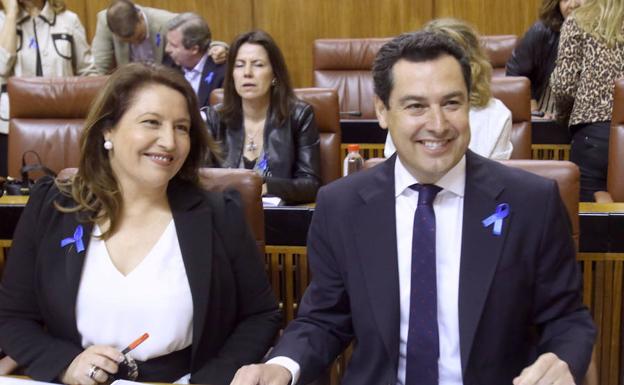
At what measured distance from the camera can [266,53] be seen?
346cm

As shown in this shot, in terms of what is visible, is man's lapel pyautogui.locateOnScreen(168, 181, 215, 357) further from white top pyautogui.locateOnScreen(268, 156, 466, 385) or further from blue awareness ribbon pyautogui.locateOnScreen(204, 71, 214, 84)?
blue awareness ribbon pyautogui.locateOnScreen(204, 71, 214, 84)

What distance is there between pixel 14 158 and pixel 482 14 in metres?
3.94

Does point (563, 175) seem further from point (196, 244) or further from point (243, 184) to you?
point (196, 244)

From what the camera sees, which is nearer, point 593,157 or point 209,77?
point 593,157

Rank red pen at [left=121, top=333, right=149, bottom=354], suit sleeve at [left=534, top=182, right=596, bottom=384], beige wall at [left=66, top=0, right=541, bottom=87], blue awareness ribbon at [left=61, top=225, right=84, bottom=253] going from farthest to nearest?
1. beige wall at [left=66, top=0, right=541, bottom=87]
2. blue awareness ribbon at [left=61, top=225, right=84, bottom=253]
3. red pen at [left=121, top=333, right=149, bottom=354]
4. suit sleeve at [left=534, top=182, right=596, bottom=384]

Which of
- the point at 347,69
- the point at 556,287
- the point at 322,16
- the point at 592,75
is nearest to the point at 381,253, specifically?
the point at 556,287

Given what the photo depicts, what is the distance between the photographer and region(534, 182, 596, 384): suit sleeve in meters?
1.57

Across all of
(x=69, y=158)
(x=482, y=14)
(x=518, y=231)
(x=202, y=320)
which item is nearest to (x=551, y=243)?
(x=518, y=231)

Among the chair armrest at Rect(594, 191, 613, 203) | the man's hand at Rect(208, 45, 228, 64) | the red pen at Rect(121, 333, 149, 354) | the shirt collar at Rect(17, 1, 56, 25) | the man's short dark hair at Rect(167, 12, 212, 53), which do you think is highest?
the shirt collar at Rect(17, 1, 56, 25)

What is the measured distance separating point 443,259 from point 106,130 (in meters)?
0.86

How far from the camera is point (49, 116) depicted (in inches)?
141

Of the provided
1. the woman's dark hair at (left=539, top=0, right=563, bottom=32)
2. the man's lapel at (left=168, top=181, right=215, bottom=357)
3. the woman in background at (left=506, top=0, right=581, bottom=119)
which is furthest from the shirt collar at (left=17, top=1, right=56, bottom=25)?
the man's lapel at (left=168, top=181, right=215, bottom=357)

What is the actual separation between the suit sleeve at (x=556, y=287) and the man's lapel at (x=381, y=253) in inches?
10.9

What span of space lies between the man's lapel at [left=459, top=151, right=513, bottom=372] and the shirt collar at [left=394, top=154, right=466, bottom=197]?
2 centimetres
